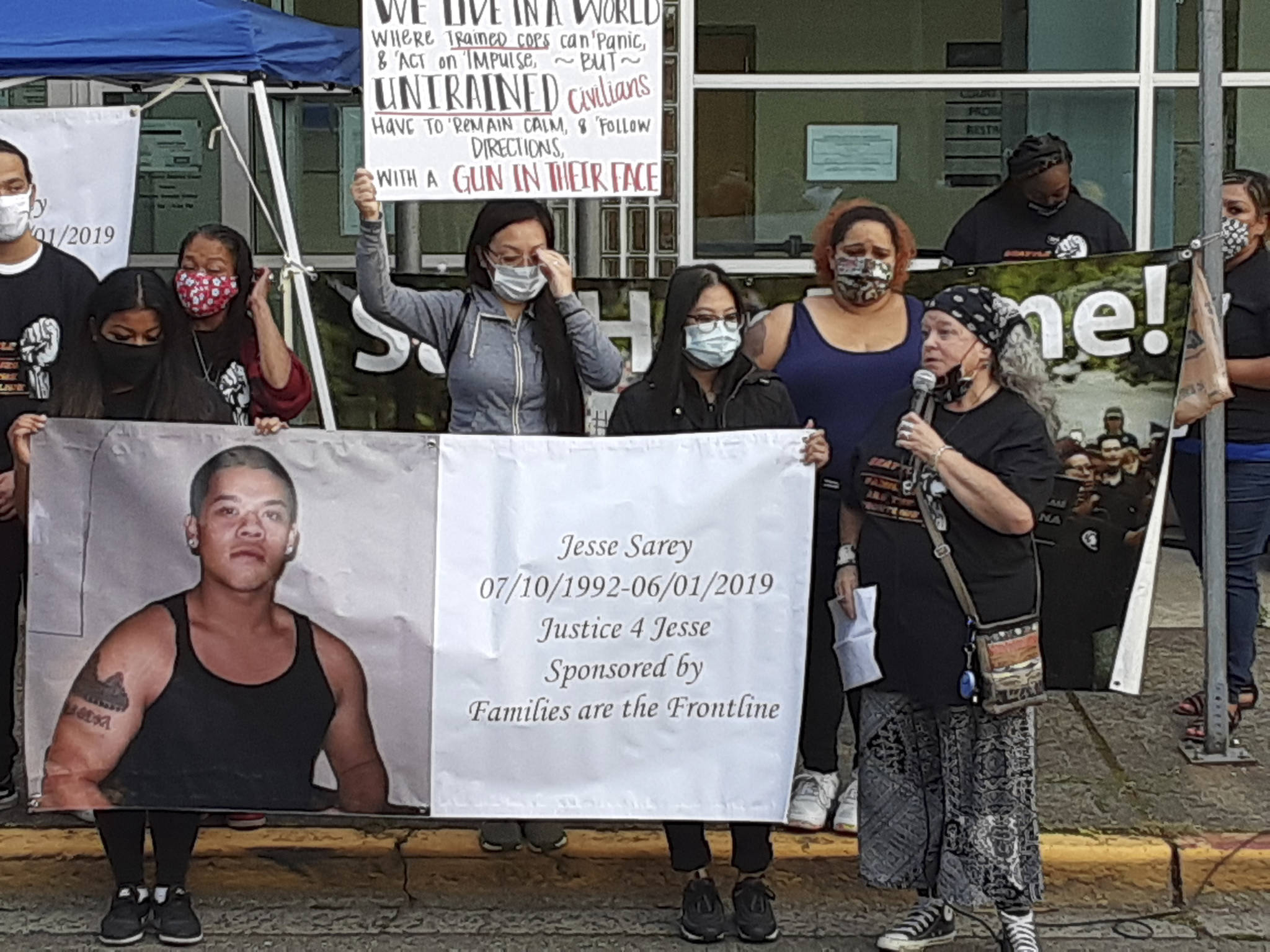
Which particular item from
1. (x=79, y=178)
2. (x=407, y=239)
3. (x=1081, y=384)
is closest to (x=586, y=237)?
(x=407, y=239)

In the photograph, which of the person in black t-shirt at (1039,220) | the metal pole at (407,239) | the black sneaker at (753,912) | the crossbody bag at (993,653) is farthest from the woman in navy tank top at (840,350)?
the metal pole at (407,239)

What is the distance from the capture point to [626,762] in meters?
4.75

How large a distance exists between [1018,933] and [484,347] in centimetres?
213

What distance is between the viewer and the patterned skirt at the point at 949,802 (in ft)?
14.5

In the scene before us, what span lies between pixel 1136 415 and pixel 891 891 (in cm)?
169

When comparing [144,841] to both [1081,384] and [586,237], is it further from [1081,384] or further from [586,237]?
[586,237]

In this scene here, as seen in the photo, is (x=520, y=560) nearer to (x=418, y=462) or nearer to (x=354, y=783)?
(x=418, y=462)

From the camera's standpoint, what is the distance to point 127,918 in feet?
15.7

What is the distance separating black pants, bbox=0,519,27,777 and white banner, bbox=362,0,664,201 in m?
1.55

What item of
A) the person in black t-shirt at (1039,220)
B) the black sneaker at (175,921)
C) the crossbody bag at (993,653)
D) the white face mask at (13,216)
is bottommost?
the black sneaker at (175,921)

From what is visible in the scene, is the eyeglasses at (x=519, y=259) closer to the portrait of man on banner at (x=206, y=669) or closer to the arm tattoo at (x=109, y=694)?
the portrait of man on banner at (x=206, y=669)

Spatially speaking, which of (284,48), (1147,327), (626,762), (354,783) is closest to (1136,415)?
(1147,327)

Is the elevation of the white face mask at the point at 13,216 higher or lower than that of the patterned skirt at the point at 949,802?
higher

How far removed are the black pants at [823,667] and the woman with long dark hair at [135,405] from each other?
5.27 ft
